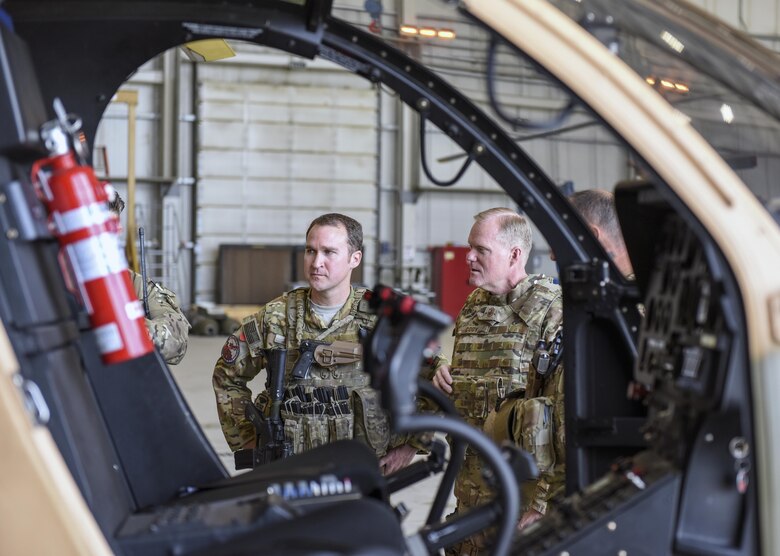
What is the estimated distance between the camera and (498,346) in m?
3.53

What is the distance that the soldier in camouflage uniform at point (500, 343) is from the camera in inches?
Result: 132

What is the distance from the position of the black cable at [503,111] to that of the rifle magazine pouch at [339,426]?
1.61 meters

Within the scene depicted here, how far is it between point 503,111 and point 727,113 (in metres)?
0.65

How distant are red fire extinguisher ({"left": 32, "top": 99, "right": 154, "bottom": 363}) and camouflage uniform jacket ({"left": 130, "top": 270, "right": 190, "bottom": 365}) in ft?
5.44

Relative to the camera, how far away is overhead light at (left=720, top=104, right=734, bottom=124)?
6.25 ft

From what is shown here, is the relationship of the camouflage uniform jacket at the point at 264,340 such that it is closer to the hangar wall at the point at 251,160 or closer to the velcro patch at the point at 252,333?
the velcro patch at the point at 252,333

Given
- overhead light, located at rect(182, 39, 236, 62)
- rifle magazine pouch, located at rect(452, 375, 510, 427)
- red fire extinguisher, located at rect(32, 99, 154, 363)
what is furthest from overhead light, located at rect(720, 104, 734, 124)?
rifle magazine pouch, located at rect(452, 375, 510, 427)

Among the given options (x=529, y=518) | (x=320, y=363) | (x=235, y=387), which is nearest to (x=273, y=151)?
(x=235, y=387)

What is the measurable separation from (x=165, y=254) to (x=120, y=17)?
14616mm

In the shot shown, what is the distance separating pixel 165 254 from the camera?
16.3 meters

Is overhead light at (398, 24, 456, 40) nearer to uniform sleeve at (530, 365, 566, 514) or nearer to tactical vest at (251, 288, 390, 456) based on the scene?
uniform sleeve at (530, 365, 566, 514)

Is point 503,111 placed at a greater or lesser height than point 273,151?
lesser

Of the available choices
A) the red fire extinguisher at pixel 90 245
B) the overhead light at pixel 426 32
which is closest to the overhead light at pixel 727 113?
the overhead light at pixel 426 32

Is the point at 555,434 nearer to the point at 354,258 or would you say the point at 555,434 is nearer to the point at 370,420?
the point at 370,420
